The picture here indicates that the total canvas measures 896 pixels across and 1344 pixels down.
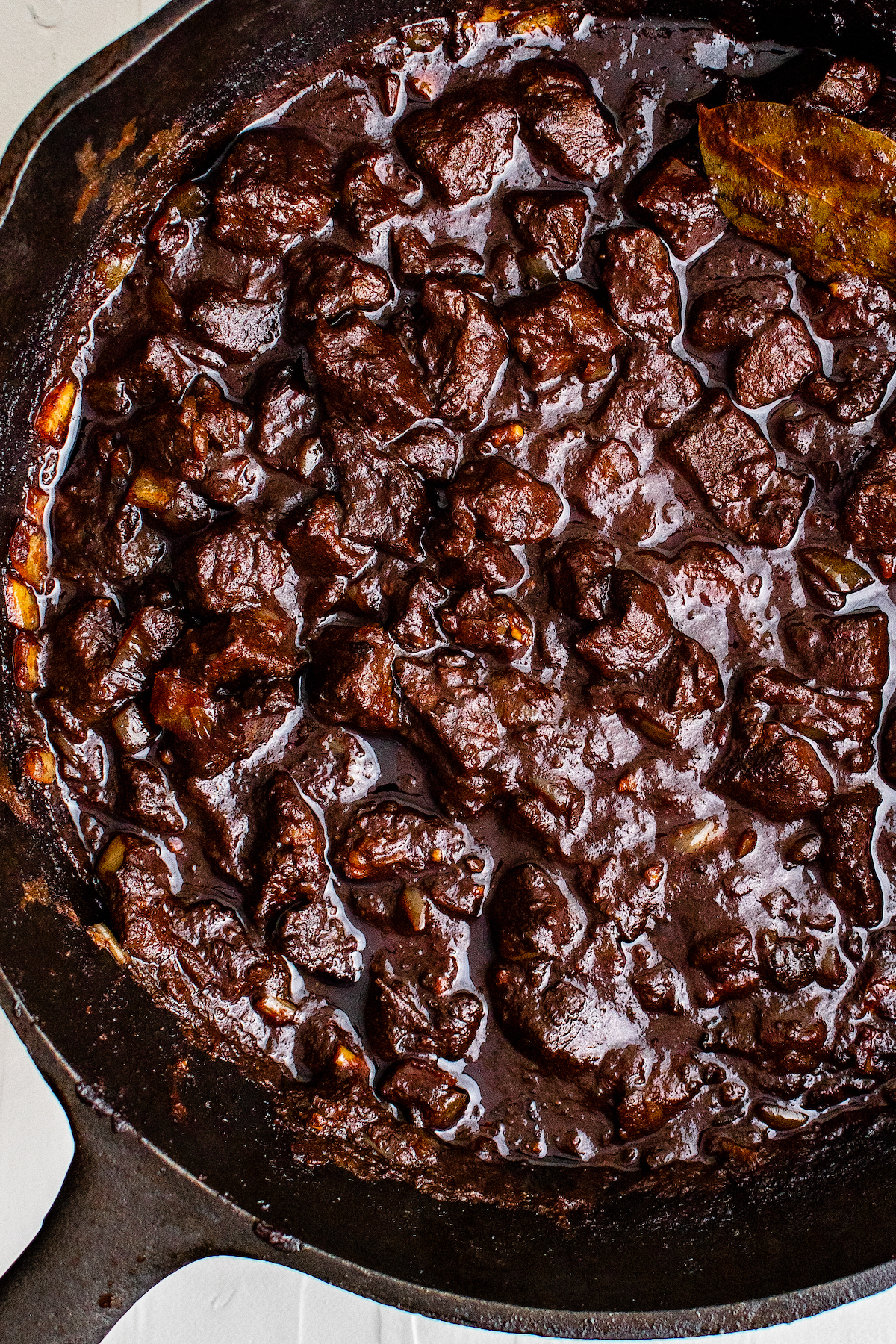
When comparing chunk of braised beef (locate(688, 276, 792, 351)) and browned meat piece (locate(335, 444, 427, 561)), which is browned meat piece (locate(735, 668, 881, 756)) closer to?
chunk of braised beef (locate(688, 276, 792, 351))

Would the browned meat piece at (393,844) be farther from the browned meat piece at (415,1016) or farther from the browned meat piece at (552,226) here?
the browned meat piece at (552,226)

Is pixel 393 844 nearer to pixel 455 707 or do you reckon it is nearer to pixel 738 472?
pixel 455 707

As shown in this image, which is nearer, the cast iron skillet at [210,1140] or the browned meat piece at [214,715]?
the cast iron skillet at [210,1140]

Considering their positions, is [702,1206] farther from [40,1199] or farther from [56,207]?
[56,207]

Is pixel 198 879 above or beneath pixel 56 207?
beneath

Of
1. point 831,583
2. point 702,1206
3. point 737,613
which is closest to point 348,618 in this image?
point 737,613

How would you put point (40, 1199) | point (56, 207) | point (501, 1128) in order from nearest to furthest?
point (56, 207) < point (501, 1128) < point (40, 1199)

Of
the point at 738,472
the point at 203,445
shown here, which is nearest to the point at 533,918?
the point at 738,472

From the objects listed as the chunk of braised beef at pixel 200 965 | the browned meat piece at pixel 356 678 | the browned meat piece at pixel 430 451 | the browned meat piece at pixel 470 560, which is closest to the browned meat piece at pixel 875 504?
the browned meat piece at pixel 470 560
